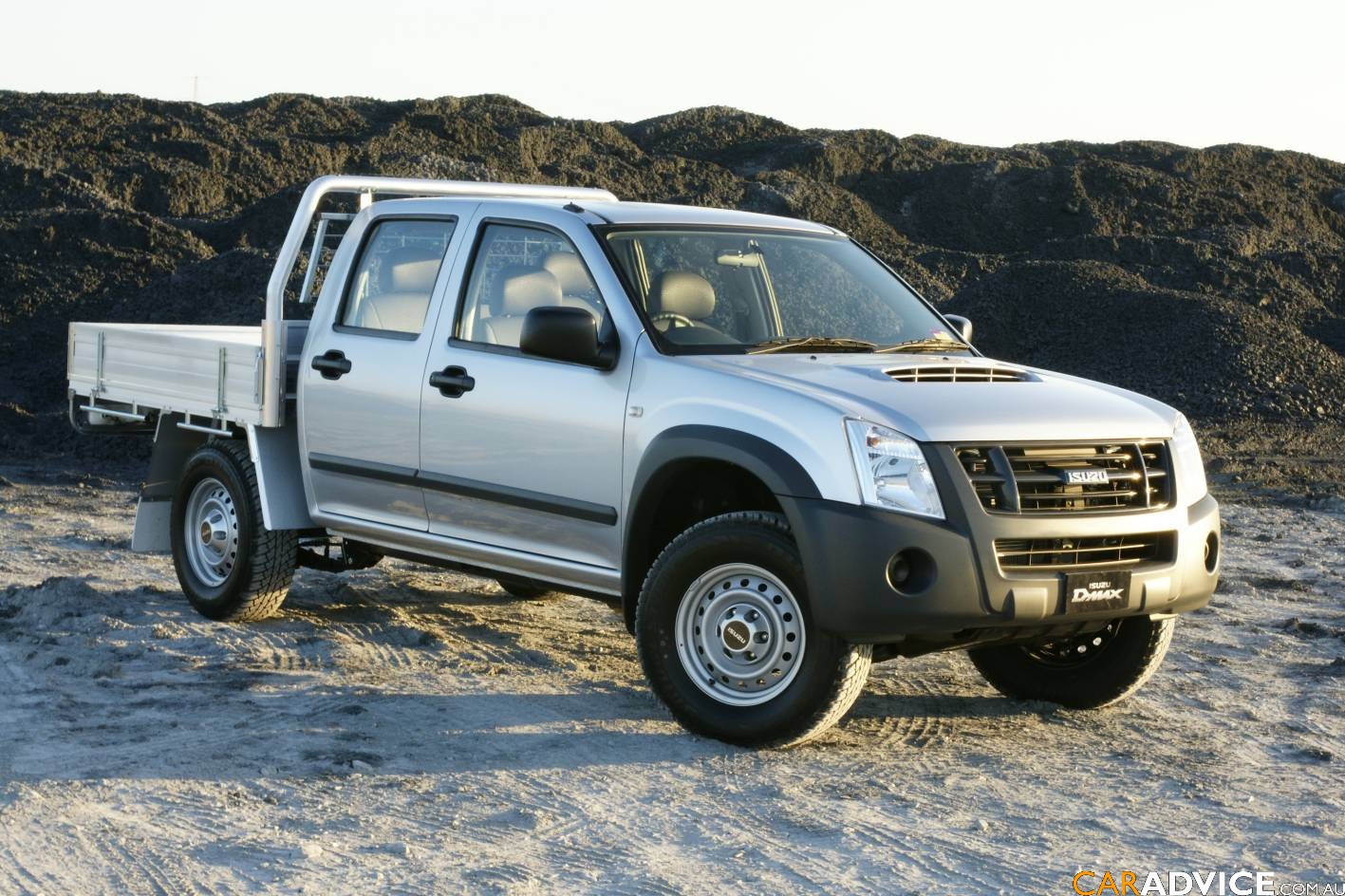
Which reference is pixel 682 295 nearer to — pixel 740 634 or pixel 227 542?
pixel 740 634

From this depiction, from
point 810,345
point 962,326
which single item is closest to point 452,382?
point 810,345

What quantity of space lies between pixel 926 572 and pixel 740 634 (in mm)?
784

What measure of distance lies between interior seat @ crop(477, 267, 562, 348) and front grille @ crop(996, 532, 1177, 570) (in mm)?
2253

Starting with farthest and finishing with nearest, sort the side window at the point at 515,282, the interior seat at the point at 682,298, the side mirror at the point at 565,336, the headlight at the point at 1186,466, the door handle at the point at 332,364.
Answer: the door handle at the point at 332,364, the side window at the point at 515,282, the interior seat at the point at 682,298, the side mirror at the point at 565,336, the headlight at the point at 1186,466

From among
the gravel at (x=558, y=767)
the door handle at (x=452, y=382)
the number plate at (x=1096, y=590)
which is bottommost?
the gravel at (x=558, y=767)

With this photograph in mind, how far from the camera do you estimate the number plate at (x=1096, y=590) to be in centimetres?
595

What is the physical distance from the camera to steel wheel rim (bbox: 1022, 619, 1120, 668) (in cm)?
698

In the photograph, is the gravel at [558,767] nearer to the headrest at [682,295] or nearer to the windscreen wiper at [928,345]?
the windscreen wiper at [928,345]

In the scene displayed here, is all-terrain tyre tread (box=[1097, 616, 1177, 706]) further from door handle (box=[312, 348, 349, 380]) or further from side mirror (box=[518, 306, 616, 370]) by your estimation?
door handle (box=[312, 348, 349, 380])

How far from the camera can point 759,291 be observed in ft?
23.6

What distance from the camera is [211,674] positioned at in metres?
7.36

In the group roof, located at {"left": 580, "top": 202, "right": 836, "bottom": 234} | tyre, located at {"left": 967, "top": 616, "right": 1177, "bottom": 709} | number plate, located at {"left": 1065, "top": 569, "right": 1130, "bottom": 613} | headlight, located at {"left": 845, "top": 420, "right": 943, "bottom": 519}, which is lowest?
tyre, located at {"left": 967, "top": 616, "right": 1177, "bottom": 709}

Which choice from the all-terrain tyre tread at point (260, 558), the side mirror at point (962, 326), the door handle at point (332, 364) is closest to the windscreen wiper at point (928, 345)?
the side mirror at point (962, 326)

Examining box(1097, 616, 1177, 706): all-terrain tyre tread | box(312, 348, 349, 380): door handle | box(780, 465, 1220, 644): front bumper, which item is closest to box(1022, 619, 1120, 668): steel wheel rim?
box(1097, 616, 1177, 706): all-terrain tyre tread
